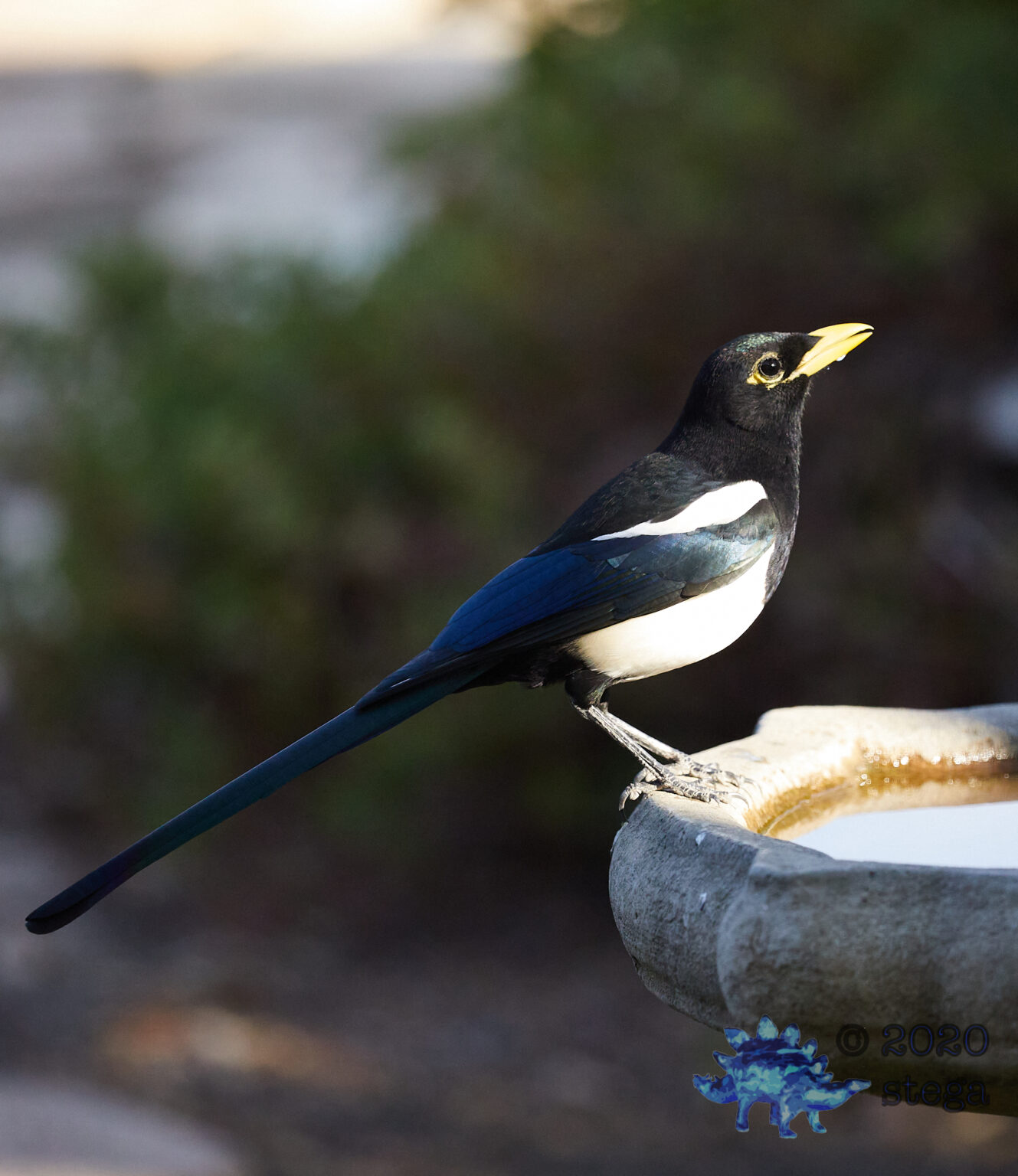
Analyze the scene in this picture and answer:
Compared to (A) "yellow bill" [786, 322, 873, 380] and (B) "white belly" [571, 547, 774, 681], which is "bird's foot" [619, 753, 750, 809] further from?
(A) "yellow bill" [786, 322, 873, 380]

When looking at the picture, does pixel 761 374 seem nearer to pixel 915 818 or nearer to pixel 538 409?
pixel 915 818

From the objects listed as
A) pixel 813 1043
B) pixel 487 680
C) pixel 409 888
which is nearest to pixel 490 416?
pixel 409 888

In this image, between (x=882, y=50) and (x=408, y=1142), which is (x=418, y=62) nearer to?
(x=882, y=50)

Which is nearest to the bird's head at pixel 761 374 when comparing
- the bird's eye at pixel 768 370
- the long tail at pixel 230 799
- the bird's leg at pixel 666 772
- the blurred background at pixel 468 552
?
the bird's eye at pixel 768 370

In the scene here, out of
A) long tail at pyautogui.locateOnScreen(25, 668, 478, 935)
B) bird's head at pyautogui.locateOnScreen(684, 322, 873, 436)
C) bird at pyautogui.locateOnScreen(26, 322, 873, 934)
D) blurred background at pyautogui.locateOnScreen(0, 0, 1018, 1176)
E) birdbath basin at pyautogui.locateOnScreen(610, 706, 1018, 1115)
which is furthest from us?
blurred background at pyautogui.locateOnScreen(0, 0, 1018, 1176)

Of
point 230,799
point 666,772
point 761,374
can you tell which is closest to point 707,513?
point 761,374

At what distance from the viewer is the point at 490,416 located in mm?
4844

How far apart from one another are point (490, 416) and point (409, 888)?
161 cm

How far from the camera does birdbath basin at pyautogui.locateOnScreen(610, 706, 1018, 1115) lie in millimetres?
1314

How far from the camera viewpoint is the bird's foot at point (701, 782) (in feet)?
5.90

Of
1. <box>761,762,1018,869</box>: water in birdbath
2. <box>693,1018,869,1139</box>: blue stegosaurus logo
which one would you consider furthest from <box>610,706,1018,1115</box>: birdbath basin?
<box>761,762,1018,869</box>: water in birdbath

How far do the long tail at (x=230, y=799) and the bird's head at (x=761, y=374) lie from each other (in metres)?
0.58

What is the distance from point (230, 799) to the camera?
1837 millimetres

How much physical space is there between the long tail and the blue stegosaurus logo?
0.65m
